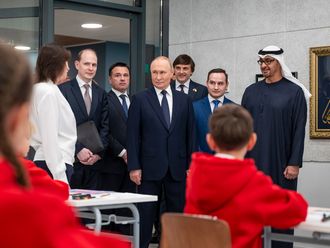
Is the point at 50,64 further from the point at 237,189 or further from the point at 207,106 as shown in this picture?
the point at 207,106

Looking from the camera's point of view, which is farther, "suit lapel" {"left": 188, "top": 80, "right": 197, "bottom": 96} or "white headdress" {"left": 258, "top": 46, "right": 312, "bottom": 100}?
"suit lapel" {"left": 188, "top": 80, "right": 197, "bottom": 96}

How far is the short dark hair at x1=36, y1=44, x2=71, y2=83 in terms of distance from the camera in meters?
3.99

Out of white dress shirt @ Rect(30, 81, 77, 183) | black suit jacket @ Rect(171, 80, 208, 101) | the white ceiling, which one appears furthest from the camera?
the white ceiling

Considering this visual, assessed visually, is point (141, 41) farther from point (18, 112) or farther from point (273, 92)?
point (18, 112)

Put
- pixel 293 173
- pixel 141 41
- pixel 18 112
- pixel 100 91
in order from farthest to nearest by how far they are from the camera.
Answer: pixel 141 41 → pixel 100 91 → pixel 293 173 → pixel 18 112

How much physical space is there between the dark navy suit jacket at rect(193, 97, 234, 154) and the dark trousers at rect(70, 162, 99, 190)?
3.17 ft

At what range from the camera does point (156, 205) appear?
5.32m

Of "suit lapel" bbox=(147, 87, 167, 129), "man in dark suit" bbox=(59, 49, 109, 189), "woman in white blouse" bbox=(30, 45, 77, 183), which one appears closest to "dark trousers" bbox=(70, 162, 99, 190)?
"man in dark suit" bbox=(59, 49, 109, 189)

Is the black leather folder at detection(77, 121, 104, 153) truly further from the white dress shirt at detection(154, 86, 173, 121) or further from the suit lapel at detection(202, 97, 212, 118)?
the suit lapel at detection(202, 97, 212, 118)

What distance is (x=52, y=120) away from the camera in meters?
3.77

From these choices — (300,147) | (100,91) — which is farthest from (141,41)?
(300,147)

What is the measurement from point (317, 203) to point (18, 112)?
5.44 m

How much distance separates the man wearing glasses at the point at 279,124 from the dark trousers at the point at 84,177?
1.46 metres

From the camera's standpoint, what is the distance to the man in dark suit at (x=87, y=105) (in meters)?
5.49
